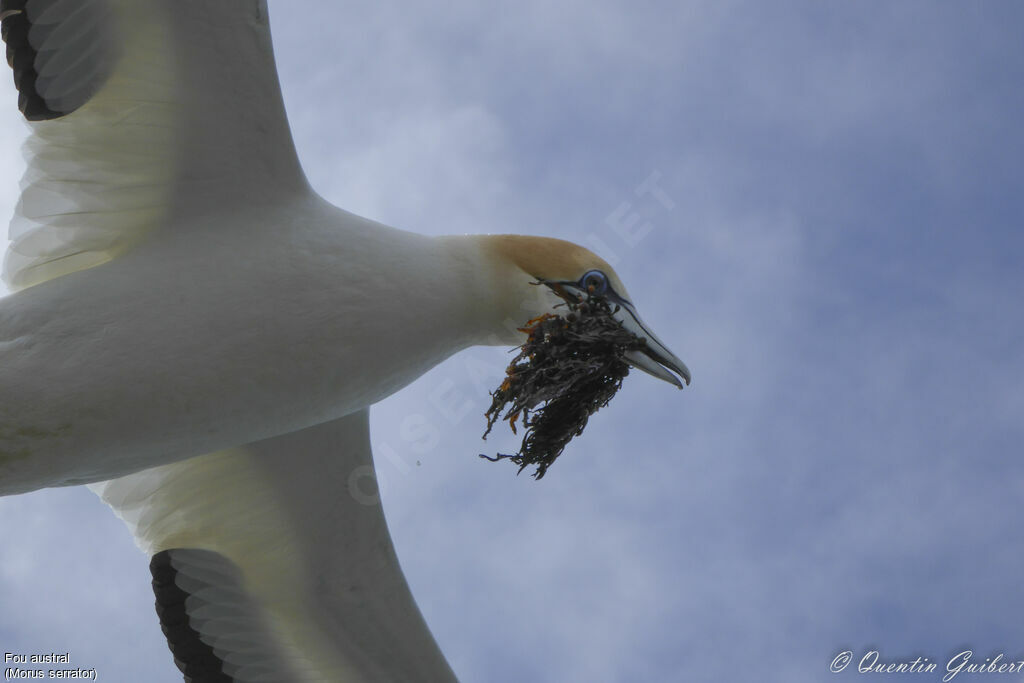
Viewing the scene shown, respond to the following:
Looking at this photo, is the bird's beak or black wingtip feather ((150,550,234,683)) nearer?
the bird's beak

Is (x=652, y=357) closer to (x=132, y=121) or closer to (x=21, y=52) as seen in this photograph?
(x=132, y=121)

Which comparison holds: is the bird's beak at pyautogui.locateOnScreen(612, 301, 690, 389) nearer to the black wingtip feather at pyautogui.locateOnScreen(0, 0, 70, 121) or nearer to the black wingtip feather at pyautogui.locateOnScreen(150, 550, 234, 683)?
the black wingtip feather at pyautogui.locateOnScreen(150, 550, 234, 683)

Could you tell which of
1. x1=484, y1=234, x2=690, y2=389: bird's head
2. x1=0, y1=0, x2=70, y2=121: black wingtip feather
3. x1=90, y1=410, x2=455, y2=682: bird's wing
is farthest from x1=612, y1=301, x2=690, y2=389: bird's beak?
x1=0, y1=0, x2=70, y2=121: black wingtip feather

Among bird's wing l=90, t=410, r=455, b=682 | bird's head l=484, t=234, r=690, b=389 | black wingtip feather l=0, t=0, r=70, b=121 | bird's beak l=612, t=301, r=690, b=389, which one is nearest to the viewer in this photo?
black wingtip feather l=0, t=0, r=70, b=121

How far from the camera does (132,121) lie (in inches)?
326

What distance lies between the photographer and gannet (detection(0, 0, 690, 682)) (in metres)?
7.77

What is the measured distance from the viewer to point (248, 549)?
10.0 m

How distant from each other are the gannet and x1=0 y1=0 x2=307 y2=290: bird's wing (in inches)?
0.6

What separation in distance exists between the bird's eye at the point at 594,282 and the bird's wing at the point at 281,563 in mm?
2319

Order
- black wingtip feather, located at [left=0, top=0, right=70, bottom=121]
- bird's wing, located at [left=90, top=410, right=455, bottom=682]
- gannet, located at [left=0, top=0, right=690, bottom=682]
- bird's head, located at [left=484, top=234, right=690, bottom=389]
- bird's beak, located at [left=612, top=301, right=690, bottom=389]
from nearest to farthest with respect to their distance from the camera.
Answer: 1. gannet, located at [left=0, top=0, right=690, bottom=682]
2. black wingtip feather, located at [left=0, top=0, right=70, bottom=121]
3. bird's beak, located at [left=612, top=301, right=690, bottom=389]
4. bird's head, located at [left=484, top=234, right=690, bottom=389]
5. bird's wing, located at [left=90, top=410, right=455, bottom=682]

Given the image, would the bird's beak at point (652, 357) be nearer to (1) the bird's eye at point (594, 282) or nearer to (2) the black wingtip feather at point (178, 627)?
(1) the bird's eye at point (594, 282)

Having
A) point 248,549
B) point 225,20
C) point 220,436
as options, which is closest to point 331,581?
point 248,549

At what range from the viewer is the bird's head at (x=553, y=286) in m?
8.71

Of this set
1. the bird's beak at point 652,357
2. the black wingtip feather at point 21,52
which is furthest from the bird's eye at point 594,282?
the black wingtip feather at point 21,52
